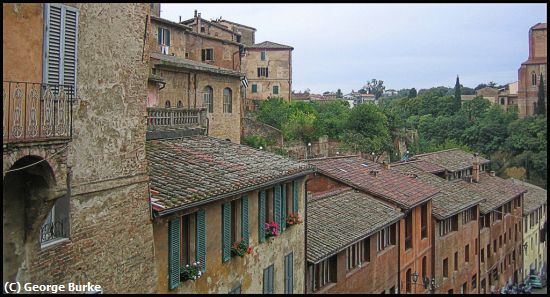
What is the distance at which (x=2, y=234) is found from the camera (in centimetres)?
688

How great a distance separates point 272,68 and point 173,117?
5111 cm

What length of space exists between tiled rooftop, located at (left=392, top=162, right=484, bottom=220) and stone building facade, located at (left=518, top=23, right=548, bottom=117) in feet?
231

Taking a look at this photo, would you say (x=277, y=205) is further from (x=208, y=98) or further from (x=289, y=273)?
(x=208, y=98)

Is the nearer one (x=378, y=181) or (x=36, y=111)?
(x=36, y=111)

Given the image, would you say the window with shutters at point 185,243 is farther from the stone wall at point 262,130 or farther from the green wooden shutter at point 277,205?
the stone wall at point 262,130

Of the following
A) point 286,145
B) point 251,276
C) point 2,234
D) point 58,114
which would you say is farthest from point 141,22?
point 286,145

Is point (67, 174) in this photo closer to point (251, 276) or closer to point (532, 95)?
point (251, 276)

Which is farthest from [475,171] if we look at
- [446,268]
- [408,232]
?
[408,232]

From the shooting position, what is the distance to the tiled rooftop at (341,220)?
16.8 meters

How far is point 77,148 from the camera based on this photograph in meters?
8.02

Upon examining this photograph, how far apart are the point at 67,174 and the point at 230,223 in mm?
5152

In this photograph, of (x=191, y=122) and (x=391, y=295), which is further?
(x=391, y=295)

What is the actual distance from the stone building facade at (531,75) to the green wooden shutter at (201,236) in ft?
313

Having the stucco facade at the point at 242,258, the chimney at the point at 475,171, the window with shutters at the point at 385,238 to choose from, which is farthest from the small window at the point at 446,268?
the stucco facade at the point at 242,258
